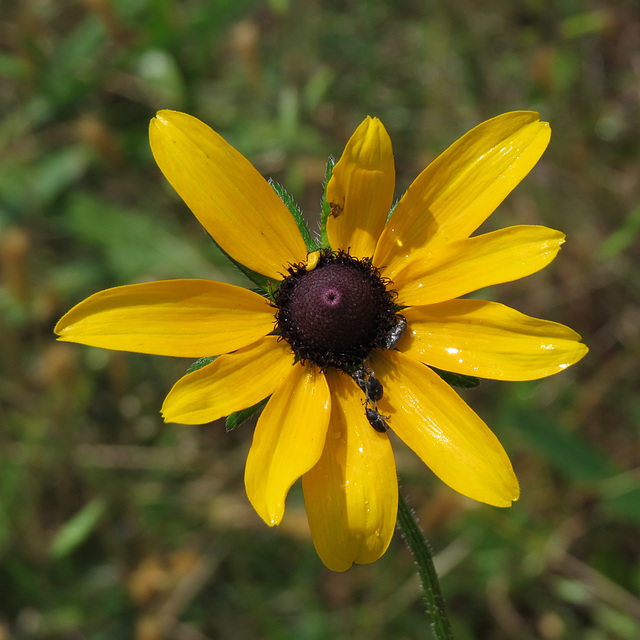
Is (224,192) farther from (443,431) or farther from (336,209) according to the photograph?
(443,431)

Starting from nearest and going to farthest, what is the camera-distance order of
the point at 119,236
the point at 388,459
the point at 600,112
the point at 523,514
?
1. the point at 388,459
2. the point at 523,514
3. the point at 119,236
4. the point at 600,112

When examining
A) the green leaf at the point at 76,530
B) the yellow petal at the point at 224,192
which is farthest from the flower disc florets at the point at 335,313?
the green leaf at the point at 76,530

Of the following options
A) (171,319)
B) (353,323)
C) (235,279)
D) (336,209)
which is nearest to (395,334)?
(353,323)

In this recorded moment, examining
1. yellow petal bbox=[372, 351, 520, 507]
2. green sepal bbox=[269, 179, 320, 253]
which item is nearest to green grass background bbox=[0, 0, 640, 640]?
yellow petal bbox=[372, 351, 520, 507]

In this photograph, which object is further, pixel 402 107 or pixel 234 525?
pixel 402 107

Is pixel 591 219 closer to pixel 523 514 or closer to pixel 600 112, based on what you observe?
pixel 600 112

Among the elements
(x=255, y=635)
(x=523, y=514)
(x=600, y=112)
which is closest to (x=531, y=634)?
(x=523, y=514)

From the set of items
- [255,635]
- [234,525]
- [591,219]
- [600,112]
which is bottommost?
[255,635]
